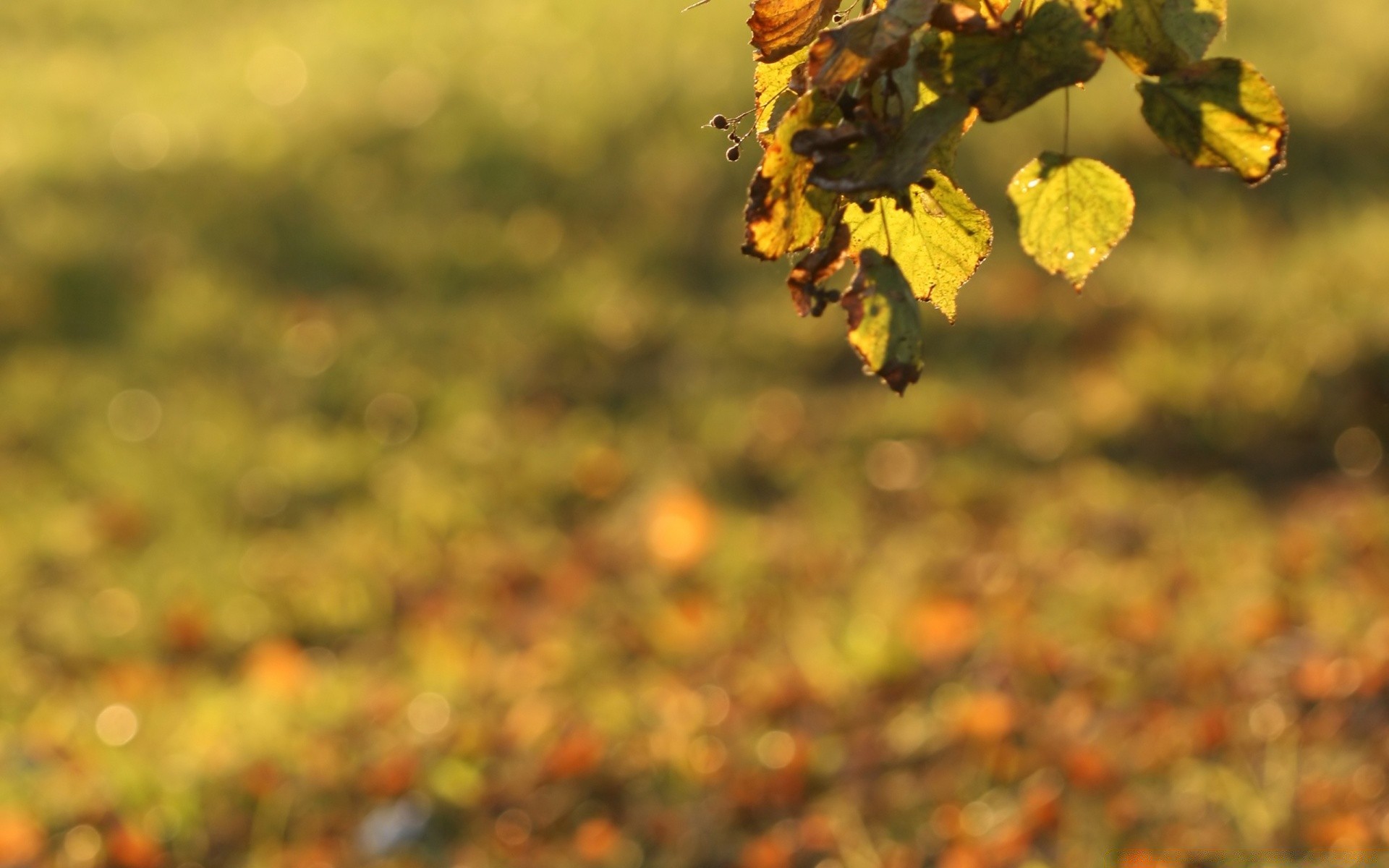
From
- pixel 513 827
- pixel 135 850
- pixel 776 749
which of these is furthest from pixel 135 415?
pixel 776 749

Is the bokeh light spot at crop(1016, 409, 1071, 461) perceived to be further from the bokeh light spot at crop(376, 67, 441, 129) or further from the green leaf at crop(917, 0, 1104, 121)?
the green leaf at crop(917, 0, 1104, 121)

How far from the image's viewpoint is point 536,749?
3.73 metres

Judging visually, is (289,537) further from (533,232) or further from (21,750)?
(533,232)

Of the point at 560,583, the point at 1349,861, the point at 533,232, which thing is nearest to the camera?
the point at 1349,861

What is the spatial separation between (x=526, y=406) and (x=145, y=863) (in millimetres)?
3123

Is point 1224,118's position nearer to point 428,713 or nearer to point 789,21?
point 789,21

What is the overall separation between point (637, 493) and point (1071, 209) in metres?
4.46

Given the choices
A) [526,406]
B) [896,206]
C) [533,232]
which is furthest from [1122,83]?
[896,206]

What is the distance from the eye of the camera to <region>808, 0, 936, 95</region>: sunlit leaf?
107cm

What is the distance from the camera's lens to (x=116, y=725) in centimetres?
423

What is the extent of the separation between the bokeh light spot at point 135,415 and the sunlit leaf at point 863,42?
221 inches

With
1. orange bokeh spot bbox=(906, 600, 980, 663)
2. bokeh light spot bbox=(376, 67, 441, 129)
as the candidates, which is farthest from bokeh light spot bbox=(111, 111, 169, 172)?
orange bokeh spot bbox=(906, 600, 980, 663)

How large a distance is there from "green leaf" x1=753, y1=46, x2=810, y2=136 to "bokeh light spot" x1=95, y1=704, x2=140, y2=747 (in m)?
3.26

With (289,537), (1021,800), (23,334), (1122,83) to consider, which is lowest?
(1021,800)
